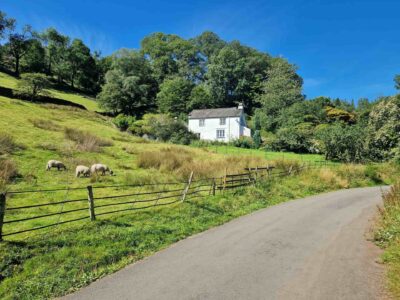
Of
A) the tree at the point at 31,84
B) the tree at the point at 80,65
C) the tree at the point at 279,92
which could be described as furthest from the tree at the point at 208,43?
the tree at the point at 31,84

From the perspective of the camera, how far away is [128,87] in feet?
215

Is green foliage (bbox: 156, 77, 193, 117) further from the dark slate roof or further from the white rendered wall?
the white rendered wall

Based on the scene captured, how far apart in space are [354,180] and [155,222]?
23.7 metres

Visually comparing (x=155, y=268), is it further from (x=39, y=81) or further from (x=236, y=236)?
(x=39, y=81)

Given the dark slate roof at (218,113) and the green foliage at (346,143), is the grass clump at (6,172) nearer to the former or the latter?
the green foliage at (346,143)

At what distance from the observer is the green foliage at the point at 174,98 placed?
7012cm

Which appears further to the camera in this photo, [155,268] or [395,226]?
[395,226]

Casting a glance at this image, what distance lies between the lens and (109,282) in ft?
21.6

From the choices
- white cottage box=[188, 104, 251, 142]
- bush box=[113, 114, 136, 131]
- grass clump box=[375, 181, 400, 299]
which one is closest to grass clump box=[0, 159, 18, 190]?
grass clump box=[375, 181, 400, 299]

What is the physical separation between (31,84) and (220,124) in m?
35.1

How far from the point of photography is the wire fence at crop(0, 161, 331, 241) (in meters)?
9.58

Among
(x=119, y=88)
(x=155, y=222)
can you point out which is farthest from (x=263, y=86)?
(x=155, y=222)

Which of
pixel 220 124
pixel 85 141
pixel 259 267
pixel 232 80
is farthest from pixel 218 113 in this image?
pixel 259 267

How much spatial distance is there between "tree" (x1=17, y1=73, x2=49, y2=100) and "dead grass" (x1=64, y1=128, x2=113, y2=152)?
20873 mm
